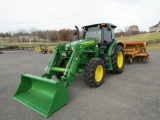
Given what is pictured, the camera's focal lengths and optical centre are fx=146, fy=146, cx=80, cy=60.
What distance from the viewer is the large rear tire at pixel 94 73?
14.9 ft

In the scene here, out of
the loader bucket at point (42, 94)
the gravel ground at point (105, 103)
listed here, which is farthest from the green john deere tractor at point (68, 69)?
the gravel ground at point (105, 103)

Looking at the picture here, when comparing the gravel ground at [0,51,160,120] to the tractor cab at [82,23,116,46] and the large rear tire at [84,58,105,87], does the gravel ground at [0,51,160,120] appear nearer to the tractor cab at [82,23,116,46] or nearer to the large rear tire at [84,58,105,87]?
the large rear tire at [84,58,105,87]

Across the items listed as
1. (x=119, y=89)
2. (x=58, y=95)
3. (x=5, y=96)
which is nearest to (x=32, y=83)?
(x=5, y=96)

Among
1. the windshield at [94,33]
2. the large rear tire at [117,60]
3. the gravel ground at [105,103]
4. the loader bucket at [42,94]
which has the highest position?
the windshield at [94,33]

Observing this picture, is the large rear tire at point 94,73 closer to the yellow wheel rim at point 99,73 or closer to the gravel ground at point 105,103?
the yellow wheel rim at point 99,73

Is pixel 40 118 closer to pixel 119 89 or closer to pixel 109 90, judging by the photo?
pixel 109 90

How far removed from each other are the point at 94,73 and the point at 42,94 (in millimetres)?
1701

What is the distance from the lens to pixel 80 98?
4.12 m

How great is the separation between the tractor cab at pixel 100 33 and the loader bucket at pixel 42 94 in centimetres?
Result: 299

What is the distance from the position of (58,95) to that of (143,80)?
357 centimetres

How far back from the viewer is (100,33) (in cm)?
591

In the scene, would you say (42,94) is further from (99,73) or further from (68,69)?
(99,73)

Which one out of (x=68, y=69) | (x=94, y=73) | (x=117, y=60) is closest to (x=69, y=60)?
(x=68, y=69)

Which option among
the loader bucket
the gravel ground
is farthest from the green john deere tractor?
the gravel ground
